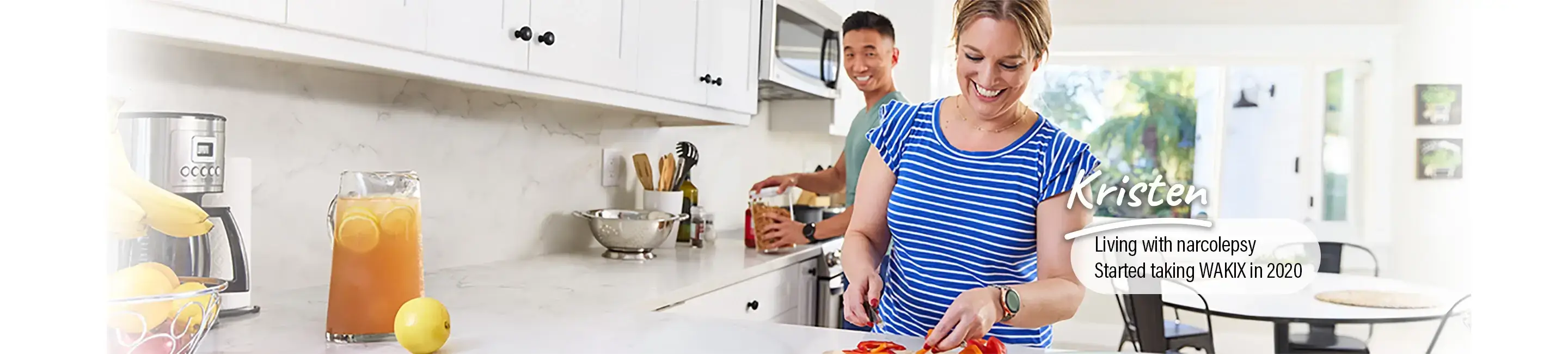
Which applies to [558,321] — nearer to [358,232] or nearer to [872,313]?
[358,232]

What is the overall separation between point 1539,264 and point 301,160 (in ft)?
5.70

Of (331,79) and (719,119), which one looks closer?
(331,79)

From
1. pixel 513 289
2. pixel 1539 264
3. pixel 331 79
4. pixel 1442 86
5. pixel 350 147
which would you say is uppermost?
pixel 1442 86

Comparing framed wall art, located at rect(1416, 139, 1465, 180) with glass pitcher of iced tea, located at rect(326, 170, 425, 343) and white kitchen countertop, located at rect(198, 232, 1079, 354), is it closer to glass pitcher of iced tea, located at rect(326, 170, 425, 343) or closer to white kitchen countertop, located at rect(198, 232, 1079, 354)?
white kitchen countertop, located at rect(198, 232, 1079, 354)

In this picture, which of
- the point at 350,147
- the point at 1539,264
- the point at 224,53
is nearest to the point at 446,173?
the point at 350,147

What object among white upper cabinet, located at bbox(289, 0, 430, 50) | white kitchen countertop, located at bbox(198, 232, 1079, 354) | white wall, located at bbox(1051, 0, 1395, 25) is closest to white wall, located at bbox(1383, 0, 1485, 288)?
white wall, located at bbox(1051, 0, 1395, 25)

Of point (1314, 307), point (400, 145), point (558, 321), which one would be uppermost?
point (400, 145)

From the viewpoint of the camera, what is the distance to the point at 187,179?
1.07m

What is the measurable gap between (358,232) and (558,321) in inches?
11.7

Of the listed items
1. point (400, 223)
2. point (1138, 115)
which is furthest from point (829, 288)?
point (1138, 115)

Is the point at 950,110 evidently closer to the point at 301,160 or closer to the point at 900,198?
the point at 900,198

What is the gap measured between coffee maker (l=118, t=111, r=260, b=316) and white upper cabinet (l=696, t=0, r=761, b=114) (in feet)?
4.09

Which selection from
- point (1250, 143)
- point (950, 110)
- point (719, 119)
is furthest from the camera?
point (1250, 143)

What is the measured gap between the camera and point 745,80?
2.53 m
